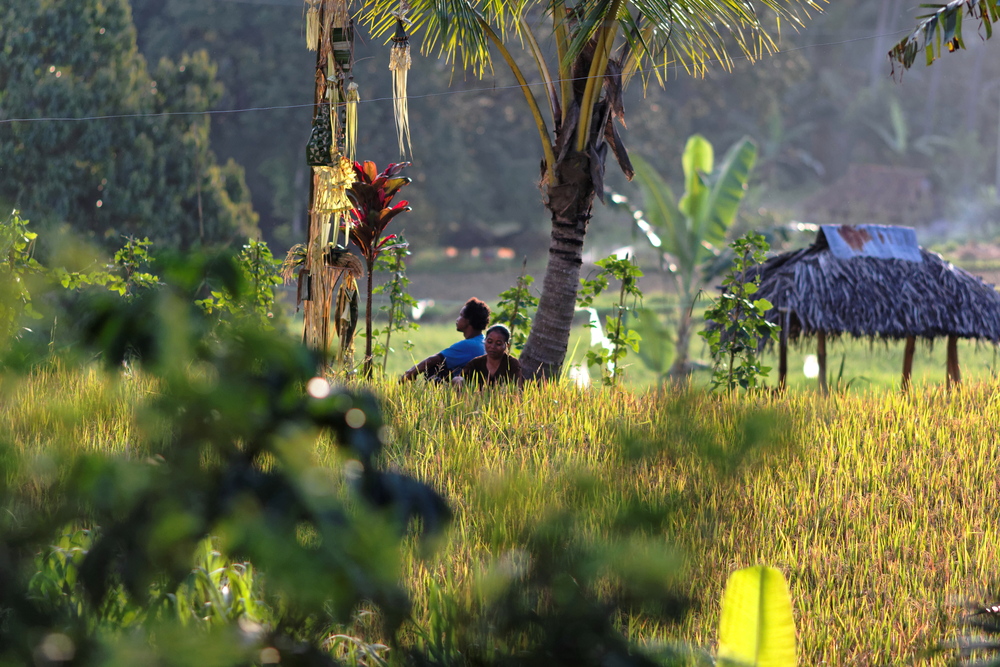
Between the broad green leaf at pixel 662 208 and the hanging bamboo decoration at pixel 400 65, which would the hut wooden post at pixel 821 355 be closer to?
the broad green leaf at pixel 662 208

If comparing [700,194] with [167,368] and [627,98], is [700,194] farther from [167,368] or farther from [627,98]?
[627,98]

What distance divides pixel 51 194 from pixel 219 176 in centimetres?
283

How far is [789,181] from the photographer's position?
113 feet

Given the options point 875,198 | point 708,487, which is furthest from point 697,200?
point 875,198

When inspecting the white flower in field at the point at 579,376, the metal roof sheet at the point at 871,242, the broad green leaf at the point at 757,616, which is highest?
the metal roof sheet at the point at 871,242

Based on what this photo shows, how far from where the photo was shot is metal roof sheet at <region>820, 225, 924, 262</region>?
8641 mm

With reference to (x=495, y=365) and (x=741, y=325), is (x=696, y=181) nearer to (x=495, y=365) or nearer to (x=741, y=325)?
(x=741, y=325)

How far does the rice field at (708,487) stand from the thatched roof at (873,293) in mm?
3220

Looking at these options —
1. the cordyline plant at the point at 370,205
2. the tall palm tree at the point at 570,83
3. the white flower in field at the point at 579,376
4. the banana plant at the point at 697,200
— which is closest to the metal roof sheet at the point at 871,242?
the banana plant at the point at 697,200

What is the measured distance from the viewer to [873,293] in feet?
27.8

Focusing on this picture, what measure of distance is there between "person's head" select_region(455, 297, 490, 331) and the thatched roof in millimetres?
3539

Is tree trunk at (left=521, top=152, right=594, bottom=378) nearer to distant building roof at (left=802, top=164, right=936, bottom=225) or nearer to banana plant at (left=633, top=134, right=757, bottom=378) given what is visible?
banana plant at (left=633, top=134, right=757, bottom=378)

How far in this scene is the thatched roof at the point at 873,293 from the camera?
27.4 feet

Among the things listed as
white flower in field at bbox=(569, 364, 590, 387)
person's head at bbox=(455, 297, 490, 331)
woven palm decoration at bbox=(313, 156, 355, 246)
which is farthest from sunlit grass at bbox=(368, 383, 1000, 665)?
person's head at bbox=(455, 297, 490, 331)
